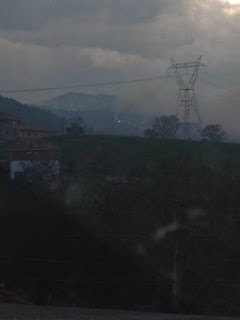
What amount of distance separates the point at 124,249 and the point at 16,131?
17493mm

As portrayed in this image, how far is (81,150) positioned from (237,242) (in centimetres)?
1404

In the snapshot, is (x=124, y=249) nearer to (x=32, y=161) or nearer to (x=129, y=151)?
(x=32, y=161)

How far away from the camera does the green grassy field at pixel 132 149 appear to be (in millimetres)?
22688

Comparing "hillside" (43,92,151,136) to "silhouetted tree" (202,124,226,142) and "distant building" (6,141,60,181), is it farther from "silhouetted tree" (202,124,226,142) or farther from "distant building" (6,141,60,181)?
"distant building" (6,141,60,181)

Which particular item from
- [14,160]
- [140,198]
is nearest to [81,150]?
[14,160]

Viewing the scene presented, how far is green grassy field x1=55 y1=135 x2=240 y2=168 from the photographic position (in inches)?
893

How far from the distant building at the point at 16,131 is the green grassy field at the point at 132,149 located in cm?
126

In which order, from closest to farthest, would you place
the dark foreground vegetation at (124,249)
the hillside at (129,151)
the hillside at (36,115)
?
the dark foreground vegetation at (124,249), the hillside at (129,151), the hillside at (36,115)

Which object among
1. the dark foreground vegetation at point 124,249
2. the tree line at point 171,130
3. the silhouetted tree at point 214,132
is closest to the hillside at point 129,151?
the tree line at point 171,130

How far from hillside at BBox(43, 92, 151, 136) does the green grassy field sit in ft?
4.68

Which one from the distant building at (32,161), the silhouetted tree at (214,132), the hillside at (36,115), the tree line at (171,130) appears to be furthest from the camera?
the hillside at (36,115)

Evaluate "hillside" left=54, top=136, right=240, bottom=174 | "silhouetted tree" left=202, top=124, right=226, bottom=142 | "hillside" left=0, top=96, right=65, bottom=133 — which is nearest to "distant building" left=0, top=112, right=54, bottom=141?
"hillside" left=54, top=136, right=240, bottom=174

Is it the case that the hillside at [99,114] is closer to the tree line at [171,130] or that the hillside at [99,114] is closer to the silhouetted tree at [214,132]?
the tree line at [171,130]

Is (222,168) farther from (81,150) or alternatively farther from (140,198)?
(81,150)
